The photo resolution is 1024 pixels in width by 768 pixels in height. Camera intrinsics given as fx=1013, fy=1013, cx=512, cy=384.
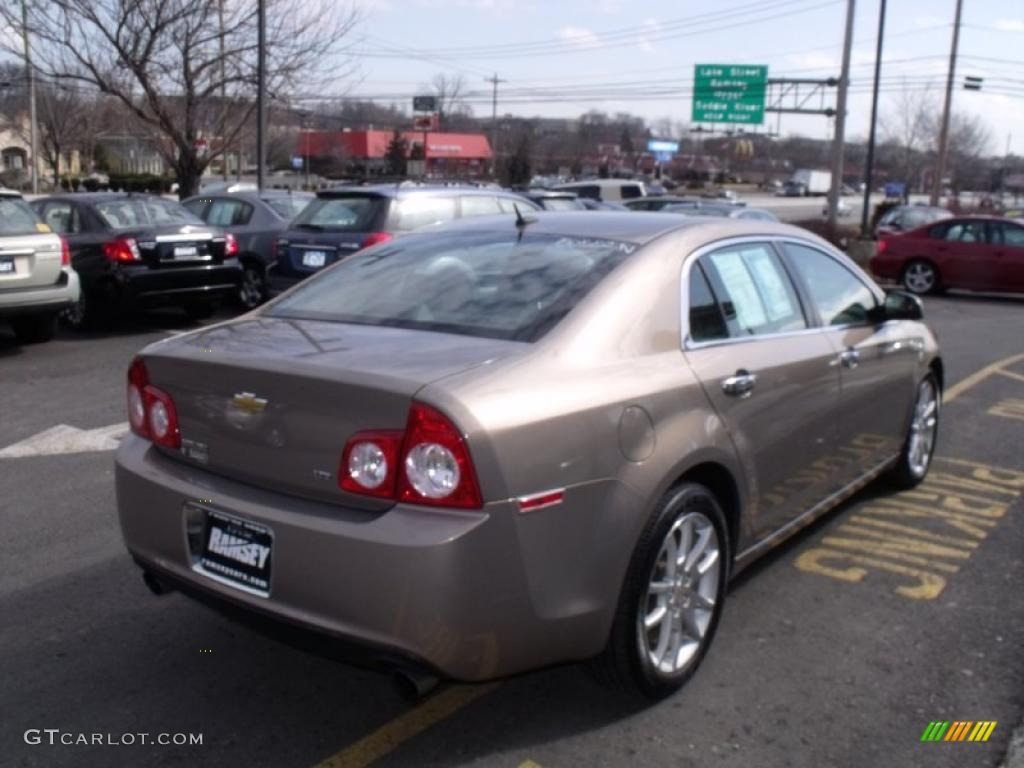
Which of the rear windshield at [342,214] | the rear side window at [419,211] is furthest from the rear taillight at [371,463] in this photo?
the rear windshield at [342,214]

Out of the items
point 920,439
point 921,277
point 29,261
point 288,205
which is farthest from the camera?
point 921,277

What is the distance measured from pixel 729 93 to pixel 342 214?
31778 millimetres

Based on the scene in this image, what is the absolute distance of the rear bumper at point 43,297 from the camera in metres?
9.16

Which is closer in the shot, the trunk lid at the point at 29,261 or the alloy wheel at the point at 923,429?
the alloy wheel at the point at 923,429

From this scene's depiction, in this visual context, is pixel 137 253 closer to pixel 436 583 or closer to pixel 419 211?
pixel 419 211

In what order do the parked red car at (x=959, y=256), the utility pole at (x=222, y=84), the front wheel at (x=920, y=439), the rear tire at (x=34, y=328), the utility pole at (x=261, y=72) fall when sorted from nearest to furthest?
the front wheel at (x=920, y=439) → the rear tire at (x=34, y=328) → the parked red car at (x=959, y=256) → the utility pole at (x=261, y=72) → the utility pole at (x=222, y=84)

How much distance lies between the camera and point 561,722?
127 inches

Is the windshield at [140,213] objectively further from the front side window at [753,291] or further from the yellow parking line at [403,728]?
the yellow parking line at [403,728]

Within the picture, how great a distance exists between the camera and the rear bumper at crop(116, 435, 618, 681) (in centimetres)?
264

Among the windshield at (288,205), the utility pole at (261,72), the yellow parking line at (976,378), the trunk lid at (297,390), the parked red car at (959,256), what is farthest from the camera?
the utility pole at (261,72)

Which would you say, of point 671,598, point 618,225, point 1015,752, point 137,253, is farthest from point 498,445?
point 137,253

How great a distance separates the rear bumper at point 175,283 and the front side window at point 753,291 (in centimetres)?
802

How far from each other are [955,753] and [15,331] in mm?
10024

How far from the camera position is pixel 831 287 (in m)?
4.70
